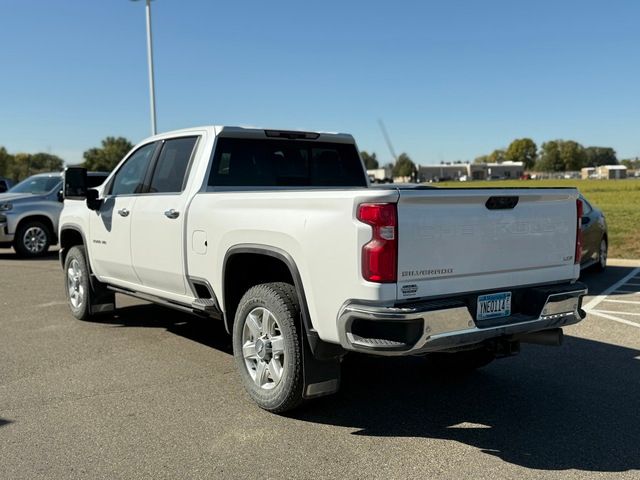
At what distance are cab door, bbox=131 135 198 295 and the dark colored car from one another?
6.71 metres

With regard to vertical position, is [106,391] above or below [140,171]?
below

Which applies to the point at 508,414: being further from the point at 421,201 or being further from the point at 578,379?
the point at 421,201

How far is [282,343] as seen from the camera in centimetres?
410

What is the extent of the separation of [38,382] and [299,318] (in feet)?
8.02

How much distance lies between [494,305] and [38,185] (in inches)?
530

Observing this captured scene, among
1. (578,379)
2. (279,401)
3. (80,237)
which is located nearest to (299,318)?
(279,401)

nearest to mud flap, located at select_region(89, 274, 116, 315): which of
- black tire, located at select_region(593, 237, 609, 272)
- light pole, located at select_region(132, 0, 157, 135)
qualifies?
black tire, located at select_region(593, 237, 609, 272)

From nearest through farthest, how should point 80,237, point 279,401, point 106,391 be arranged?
point 279,401 < point 106,391 < point 80,237

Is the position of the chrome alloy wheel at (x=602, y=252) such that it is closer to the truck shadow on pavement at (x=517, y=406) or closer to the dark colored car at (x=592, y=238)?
the dark colored car at (x=592, y=238)

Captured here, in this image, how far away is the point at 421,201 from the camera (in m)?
3.47

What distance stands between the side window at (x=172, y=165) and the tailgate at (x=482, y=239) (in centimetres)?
254

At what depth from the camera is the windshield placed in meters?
14.4

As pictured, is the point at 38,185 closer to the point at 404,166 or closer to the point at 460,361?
the point at 460,361

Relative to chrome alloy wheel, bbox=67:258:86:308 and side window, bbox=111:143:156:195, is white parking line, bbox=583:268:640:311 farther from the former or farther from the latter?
chrome alloy wheel, bbox=67:258:86:308
